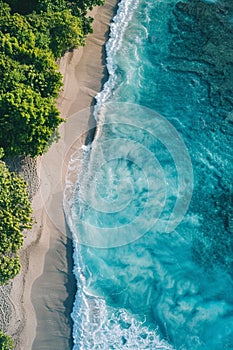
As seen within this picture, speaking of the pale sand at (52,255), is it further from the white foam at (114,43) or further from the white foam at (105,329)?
the white foam at (114,43)

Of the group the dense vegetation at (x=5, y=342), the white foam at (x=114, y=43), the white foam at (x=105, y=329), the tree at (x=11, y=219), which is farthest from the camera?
the white foam at (x=114, y=43)

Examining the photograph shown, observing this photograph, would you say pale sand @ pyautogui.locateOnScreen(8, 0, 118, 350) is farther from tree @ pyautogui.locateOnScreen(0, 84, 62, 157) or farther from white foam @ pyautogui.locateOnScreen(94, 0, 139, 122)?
tree @ pyautogui.locateOnScreen(0, 84, 62, 157)

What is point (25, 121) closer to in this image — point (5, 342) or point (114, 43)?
point (114, 43)

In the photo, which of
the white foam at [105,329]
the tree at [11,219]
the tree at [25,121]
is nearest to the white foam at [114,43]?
the tree at [25,121]

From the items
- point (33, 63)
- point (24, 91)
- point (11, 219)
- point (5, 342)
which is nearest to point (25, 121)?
point (24, 91)

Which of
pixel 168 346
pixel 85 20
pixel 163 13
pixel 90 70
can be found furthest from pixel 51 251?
pixel 163 13
